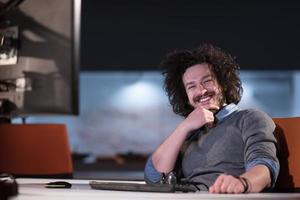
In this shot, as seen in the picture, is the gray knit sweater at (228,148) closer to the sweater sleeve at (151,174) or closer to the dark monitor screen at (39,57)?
the sweater sleeve at (151,174)

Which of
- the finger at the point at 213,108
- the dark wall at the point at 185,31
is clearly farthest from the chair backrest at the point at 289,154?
the dark wall at the point at 185,31

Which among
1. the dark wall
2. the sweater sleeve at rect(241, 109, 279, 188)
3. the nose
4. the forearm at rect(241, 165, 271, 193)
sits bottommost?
the forearm at rect(241, 165, 271, 193)

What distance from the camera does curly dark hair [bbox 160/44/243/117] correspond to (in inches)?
71.2

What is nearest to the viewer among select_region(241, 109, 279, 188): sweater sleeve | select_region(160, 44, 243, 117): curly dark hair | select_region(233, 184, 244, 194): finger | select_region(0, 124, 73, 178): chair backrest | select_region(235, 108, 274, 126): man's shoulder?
select_region(233, 184, 244, 194): finger

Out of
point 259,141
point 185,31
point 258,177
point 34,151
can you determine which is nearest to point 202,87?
point 259,141

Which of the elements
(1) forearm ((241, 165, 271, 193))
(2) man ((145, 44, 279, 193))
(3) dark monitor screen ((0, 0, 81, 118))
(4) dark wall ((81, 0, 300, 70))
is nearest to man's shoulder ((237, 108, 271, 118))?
(2) man ((145, 44, 279, 193))

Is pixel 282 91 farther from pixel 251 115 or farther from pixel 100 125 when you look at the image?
pixel 251 115

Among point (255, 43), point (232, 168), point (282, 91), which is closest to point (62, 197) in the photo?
point (232, 168)

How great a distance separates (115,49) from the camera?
20.3 feet

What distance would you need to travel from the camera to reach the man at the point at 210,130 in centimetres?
150

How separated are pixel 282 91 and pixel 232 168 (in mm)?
5005

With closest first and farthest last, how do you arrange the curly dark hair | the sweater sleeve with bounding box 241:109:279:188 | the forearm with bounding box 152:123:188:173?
the sweater sleeve with bounding box 241:109:279:188
the forearm with bounding box 152:123:188:173
the curly dark hair

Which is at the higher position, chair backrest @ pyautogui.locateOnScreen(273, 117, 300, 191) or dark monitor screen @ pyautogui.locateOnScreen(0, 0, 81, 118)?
dark monitor screen @ pyautogui.locateOnScreen(0, 0, 81, 118)

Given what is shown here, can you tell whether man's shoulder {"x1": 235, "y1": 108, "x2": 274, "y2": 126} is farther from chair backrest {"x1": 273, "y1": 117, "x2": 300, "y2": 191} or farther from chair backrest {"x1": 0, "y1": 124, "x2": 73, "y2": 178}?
chair backrest {"x1": 0, "y1": 124, "x2": 73, "y2": 178}
